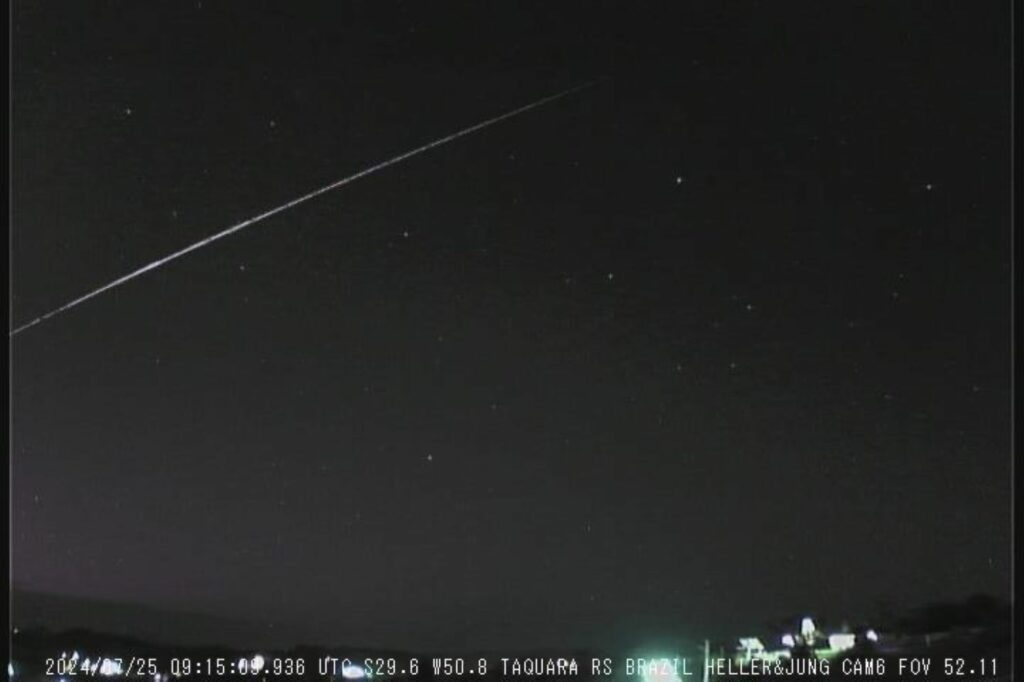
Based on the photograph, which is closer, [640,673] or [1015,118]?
[1015,118]

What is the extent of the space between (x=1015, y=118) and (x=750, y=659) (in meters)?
3.35

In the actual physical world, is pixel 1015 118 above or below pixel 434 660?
above

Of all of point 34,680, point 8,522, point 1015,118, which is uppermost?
point 1015,118

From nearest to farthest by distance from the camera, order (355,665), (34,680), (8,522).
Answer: (8,522) < (34,680) < (355,665)

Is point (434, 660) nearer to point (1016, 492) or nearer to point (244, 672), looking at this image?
point (244, 672)

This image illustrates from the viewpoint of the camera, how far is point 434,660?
22.6ft

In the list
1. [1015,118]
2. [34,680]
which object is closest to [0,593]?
[34,680]

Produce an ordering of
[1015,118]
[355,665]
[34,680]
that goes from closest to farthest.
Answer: [1015,118] < [34,680] < [355,665]

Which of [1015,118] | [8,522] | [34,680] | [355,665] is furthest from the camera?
[355,665]

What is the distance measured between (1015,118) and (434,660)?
3.96 m

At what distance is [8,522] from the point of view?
440 centimetres

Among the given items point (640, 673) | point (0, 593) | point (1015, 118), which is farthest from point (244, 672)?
point (1015, 118)

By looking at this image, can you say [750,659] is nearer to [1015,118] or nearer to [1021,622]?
[1021,622]

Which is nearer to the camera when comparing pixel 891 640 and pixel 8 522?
pixel 8 522
